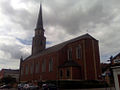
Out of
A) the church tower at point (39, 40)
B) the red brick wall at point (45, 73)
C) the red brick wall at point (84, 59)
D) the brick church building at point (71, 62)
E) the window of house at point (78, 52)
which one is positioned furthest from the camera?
the church tower at point (39, 40)

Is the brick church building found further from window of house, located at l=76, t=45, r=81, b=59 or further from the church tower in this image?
the church tower

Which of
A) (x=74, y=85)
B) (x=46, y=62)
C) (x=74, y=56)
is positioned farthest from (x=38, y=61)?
(x=74, y=85)

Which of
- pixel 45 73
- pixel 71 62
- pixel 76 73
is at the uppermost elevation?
pixel 71 62

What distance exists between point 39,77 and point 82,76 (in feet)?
70.0

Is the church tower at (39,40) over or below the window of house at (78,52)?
over

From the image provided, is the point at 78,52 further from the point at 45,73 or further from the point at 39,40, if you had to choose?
the point at 39,40

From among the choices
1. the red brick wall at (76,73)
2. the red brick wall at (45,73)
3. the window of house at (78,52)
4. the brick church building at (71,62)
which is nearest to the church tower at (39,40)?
the red brick wall at (45,73)

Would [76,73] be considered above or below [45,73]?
above

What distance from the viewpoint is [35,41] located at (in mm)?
66312

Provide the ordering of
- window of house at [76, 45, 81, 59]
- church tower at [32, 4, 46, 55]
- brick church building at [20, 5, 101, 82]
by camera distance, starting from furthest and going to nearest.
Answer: church tower at [32, 4, 46, 55]
window of house at [76, 45, 81, 59]
brick church building at [20, 5, 101, 82]

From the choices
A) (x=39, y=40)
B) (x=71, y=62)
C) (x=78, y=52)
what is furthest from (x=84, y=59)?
(x=39, y=40)

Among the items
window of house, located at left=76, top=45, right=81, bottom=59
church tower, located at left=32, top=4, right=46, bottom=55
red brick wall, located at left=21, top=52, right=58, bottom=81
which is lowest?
red brick wall, located at left=21, top=52, right=58, bottom=81

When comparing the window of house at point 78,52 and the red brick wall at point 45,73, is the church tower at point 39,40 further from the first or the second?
the window of house at point 78,52

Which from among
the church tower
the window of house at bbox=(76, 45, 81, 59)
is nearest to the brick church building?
the window of house at bbox=(76, 45, 81, 59)
